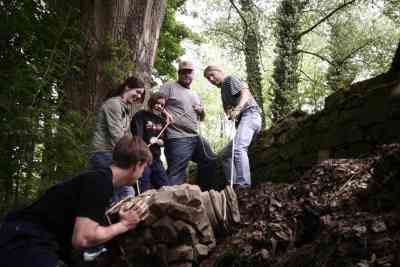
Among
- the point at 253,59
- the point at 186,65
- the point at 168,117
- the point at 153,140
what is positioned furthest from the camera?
the point at 253,59

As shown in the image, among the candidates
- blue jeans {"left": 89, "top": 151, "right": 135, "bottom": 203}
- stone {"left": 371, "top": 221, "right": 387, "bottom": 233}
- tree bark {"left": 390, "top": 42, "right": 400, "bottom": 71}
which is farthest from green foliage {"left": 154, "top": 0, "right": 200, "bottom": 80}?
stone {"left": 371, "top": 221, "right": 387, "bottom": 233}

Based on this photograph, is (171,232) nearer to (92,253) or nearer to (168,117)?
(92,253)

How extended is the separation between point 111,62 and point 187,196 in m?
3.34

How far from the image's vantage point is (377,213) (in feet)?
10.0

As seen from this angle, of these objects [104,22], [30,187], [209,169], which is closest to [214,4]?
[104,22]

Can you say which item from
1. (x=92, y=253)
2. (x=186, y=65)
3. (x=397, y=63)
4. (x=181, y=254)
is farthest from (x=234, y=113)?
(x=92, y=253)

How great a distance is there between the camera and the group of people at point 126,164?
109 inches

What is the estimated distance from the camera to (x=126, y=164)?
3232mm

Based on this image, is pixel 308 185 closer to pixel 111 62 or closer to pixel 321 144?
pixel 321 144

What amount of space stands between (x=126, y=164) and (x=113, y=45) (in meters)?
3.85

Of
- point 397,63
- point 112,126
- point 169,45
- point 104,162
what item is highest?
point 169,45

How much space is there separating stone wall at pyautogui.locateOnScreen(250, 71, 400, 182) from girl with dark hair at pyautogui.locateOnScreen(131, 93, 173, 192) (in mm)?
1671

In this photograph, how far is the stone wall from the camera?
15.0ft

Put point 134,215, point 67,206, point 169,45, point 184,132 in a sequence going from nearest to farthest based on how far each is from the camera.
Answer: point 67,206
point 134,215
point 184,132
point 169,45
